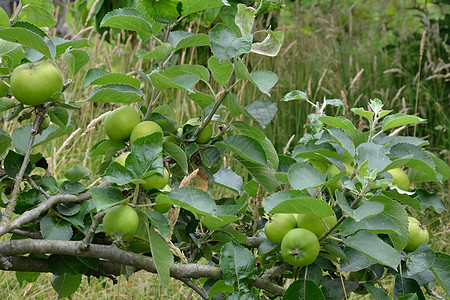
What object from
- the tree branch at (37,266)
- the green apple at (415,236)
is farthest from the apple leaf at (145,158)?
the green apple at (415,236)

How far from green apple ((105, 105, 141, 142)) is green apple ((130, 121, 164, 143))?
2cm

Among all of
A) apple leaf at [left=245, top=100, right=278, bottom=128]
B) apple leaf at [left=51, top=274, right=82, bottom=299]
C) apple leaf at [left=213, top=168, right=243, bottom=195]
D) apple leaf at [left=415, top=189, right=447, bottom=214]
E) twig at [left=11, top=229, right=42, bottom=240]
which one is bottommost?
apple leaf at [left=51, top=274, right=82, bottom=299]

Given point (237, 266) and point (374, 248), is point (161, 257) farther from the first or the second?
point (374, 248)

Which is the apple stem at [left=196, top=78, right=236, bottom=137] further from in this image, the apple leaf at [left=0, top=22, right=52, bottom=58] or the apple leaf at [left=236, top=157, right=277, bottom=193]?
the apple leaf at [left=0, top=22, right=52, bottom=58]

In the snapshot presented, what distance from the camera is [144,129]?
0.83 metres

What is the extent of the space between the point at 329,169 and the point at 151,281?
1.39 m

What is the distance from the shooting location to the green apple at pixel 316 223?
0.87m

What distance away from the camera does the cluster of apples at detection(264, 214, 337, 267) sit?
836 millimetres

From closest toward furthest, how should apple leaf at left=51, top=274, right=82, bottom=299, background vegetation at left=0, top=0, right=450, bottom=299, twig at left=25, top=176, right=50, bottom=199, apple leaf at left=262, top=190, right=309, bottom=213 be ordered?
1. apple leaf at left=262, top=190, right=309, bottom=213
2. twig at left=25, top=176, right=50, bottom=199
3. apple leaf at left=51, top=274, right=82, bottom=299
4. background vegetation at left=0, top=0, right=450, bottom=299

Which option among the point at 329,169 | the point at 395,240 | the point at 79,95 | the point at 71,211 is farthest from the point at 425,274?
the point at 79,95

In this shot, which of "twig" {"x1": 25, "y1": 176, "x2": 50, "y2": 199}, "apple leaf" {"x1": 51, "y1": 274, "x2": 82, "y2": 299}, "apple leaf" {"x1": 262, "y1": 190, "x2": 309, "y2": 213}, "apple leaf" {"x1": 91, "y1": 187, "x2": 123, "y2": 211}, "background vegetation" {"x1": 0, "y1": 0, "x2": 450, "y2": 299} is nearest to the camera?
"apple leaf" {"x1": 91, "y1": 187, "x2": 123, "y2": 211}

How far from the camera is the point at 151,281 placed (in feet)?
7.09

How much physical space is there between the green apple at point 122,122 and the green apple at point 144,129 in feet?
0.08

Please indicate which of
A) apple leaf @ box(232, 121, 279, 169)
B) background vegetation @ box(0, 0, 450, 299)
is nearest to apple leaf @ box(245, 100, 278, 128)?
apple leaf @ box(232, 121, 279, 169)
